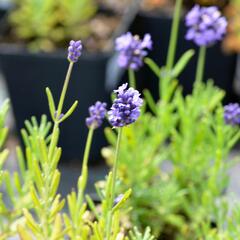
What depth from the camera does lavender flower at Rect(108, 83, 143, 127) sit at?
2.07ft

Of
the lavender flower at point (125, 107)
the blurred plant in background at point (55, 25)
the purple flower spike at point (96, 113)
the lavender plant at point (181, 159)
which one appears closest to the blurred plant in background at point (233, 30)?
the blurred plant in background at point (55, 25)

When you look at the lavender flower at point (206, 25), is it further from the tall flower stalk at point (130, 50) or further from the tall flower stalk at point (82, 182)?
the tall flower stalk at point (82, 182)

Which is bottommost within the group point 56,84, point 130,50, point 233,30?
point 130,50

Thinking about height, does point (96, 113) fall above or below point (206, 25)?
below

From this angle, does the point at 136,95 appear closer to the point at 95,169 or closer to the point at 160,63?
the point at 95,169

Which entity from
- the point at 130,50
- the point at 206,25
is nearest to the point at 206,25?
the point at 206,25

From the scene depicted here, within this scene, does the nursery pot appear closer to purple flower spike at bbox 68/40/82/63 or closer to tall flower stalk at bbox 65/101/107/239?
tall flower stalk at bbox 65/101/107/239

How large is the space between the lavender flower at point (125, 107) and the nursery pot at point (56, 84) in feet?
3.06

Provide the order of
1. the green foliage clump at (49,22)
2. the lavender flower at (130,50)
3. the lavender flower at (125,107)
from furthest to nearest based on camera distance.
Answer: the green foliage clump at (49,22), the lavender flower at (130,50), the lavender flower at (125,107)

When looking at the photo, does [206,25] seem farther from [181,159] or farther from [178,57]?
[178,57]

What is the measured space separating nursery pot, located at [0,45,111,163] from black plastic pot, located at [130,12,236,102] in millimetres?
303

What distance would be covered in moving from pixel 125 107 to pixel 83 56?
98 centimetres

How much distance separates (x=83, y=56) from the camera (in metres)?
1.60

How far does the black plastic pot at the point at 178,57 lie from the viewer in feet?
6.18
